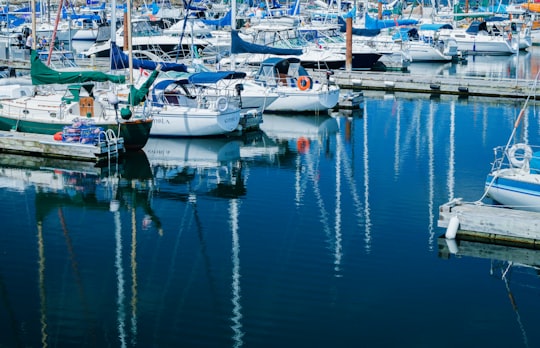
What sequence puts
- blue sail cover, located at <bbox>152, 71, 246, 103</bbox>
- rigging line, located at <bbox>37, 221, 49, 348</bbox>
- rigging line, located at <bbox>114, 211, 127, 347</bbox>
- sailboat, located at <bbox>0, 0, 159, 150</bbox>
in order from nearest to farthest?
1. rigging line, located at <bbox>37, 221, 49, 348</bbox>
2. rigging line, located at <bbox>114, 211, 127, 347</bbox>
3. sailboat, located at <bbox>0, 0, 159, 150</bbox>
4. blue sail cover, located at <bbox>152, 71, 246, 103</bbox>

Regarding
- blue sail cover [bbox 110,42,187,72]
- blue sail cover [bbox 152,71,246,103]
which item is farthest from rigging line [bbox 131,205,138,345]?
blue sail cover [bbox 110,42,187,72]

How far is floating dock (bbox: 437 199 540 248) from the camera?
65.8 ft

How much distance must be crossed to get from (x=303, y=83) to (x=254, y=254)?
788 inches

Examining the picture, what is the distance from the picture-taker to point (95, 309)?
16766mm

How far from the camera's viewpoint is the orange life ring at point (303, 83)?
39.2m

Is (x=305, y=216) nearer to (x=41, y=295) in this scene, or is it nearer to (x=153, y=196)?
(x=153, y=196)

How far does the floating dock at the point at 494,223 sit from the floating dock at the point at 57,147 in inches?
472

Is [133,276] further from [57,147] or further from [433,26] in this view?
[433,26]

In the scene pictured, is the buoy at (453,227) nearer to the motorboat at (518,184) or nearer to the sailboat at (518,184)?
the sailboat at (518,184)

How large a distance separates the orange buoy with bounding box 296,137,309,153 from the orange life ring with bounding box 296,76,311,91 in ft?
16.9

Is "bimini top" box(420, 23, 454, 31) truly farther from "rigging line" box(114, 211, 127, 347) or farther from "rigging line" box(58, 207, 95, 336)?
"rigging line" box(114, 211, 127, 347)

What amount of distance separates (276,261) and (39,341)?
19.6 ft

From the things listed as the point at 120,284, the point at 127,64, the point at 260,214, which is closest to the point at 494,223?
the point at 260,214

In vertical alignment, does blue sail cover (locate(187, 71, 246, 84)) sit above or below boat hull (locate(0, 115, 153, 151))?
above
